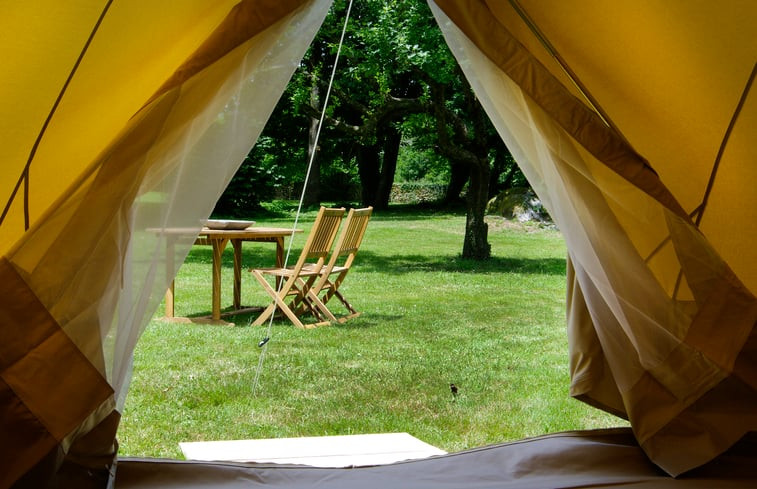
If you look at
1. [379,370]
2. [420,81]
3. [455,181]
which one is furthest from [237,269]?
[455,181]

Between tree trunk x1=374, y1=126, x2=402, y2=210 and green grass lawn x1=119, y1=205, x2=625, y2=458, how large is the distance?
686 centimetres

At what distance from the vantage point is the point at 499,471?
278 cm

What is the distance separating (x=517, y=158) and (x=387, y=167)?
12.9 metres

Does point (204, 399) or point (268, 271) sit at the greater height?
point (268, 271)

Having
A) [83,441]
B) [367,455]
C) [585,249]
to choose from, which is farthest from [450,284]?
[83,441]

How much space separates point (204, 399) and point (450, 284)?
4.17m

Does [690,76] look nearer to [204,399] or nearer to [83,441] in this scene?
[83,441]

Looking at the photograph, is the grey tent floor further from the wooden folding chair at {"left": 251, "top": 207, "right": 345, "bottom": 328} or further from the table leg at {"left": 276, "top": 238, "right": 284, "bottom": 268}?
the table leg at {"left": 276, "top": 238, "right": 284, "bottom": 268}

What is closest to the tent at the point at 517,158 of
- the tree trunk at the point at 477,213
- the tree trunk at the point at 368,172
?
the tree trunk at the point at 477,213

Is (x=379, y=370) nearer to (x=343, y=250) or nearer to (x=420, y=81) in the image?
(x=343, y=250)

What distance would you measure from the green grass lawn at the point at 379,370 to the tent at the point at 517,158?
5.61 ft

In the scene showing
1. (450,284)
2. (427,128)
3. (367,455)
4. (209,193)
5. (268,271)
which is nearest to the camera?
(209,193)

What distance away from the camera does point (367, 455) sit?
11.2 ft

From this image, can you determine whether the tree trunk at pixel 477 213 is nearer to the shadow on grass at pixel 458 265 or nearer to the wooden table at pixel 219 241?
the shadow on grass at pixel 458 265
